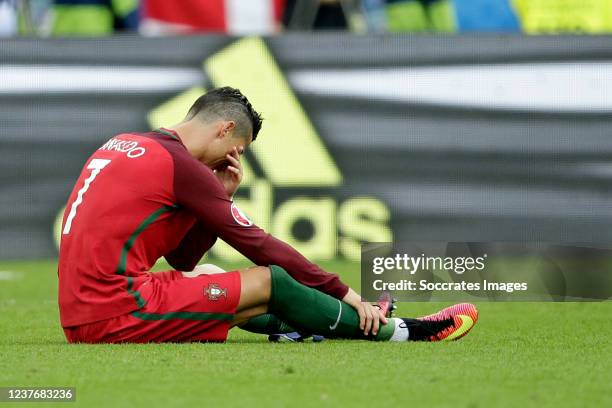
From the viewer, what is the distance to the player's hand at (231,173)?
6.65 m

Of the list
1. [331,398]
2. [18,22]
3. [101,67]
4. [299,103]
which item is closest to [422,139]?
[299,103]

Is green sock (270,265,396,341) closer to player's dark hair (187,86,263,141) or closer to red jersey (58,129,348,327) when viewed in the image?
red jersey (58,129,348,327)

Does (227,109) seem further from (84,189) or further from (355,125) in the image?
(355,125)

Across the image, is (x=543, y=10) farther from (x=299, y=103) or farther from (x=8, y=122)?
(x=8, y=122)

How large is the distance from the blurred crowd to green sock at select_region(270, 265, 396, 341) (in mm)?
7469

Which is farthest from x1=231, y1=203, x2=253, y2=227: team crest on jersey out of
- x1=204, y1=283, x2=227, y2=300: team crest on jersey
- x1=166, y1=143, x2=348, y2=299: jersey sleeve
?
x1=204, y1=283, x2=227, y2=300: team crest on jersey

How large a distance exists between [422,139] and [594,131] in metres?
1.45

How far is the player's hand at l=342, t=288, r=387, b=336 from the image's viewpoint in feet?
20.9

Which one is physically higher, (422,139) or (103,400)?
(103,400)

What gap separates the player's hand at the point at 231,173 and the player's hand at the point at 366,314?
0.82 m

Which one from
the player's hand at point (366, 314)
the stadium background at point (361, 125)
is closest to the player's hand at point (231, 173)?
the player's hand at point (366, 314)

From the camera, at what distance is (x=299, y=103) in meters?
11.6

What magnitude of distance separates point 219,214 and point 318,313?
0.65m

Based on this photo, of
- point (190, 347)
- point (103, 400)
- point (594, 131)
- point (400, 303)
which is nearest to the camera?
point (103, 400)
